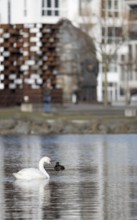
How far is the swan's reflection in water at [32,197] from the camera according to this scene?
27645mm

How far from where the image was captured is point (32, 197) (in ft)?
101

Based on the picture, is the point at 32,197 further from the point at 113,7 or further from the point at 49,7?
the point at 113,7

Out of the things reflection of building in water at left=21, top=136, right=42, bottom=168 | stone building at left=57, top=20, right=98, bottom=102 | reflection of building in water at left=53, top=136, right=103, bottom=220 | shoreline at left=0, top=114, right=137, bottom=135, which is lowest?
stone building at left=57, top=20, right=98, bottom=102

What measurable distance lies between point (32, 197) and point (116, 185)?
3609 mm

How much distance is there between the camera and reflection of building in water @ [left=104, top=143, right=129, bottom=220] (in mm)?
27719

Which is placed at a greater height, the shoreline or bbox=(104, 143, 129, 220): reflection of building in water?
bbox=(104, 143, 129, 220): reflection of building in water

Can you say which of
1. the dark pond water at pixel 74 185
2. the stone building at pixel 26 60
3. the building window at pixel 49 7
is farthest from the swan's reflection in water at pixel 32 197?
the building window at pixel 49 7

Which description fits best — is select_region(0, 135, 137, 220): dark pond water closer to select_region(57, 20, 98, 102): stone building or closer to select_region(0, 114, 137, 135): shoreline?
select_region(0, 114, 137, 135): shoreline

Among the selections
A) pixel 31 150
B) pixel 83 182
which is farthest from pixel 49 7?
pixel 83 182

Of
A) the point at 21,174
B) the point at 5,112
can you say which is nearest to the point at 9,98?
the point at 5,112

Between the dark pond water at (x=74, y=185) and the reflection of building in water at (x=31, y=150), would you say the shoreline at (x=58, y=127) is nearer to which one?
the reflection of building in water at (x=31, y=150)

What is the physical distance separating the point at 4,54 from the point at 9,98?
10.6 feet

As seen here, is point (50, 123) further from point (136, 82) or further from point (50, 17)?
point (136, 82)

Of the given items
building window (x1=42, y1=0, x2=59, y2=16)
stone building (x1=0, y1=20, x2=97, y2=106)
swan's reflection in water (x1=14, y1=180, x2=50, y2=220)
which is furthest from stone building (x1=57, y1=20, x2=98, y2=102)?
Answer: swan's reflection in water (x1=14, y1=180, x2=50, y2=220)
